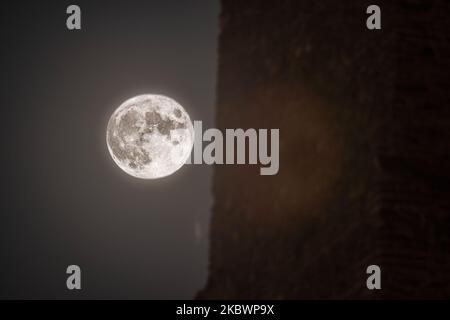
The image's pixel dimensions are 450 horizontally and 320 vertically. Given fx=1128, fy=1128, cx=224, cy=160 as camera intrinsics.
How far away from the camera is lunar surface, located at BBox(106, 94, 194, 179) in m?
9.08

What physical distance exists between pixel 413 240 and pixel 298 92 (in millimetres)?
1905

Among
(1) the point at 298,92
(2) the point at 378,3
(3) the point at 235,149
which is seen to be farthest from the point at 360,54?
(3) the point at 235,149

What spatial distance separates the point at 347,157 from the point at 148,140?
2438mm

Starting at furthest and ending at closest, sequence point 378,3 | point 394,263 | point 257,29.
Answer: point 257,29 < point 378,3 < point 394,263

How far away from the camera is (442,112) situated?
22.4 ft

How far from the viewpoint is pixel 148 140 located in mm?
9094

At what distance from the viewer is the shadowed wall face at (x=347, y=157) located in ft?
21.6

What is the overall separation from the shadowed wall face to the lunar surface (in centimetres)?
58

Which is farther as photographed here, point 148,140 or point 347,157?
point 148,140

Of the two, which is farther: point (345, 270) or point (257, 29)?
point (257, 29)

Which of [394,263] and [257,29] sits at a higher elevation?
[257,29]

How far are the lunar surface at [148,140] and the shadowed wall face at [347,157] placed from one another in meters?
0.58
